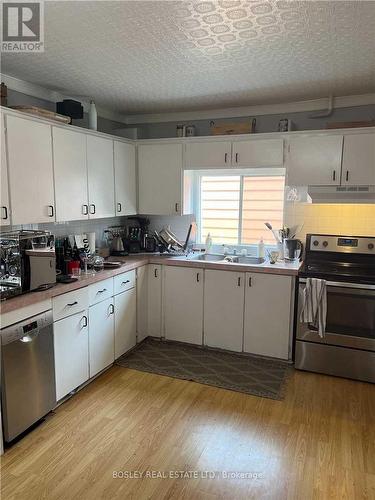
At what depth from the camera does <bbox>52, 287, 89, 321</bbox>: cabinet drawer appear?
8.38 ft

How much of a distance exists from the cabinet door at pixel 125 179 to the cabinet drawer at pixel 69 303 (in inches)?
47.1

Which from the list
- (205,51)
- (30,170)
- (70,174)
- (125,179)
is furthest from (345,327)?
(30,170)

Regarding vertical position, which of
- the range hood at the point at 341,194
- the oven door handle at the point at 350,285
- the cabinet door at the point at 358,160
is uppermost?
the cabinet door at the point at 358,160

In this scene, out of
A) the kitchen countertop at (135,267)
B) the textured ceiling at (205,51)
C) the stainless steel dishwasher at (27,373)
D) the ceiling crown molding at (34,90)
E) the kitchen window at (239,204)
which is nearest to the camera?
the textured ceiling at (205,51)

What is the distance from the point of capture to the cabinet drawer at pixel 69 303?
255cm

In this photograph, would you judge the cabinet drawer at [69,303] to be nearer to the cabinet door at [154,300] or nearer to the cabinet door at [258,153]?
the cabinet door at [154,300]

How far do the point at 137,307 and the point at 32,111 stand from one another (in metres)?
2.00

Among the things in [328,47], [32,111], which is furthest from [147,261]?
[328,47]

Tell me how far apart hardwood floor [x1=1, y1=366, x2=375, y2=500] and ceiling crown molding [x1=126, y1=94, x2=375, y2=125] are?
2576 mm

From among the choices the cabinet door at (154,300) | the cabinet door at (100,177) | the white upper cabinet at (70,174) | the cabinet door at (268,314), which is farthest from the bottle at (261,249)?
the white upper cabinet at (70,174)

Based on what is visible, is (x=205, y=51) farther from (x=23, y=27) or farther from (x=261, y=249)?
(x=261, y=249)

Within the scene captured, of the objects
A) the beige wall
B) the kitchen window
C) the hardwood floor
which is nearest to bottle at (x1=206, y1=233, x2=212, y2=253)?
the kitchen window

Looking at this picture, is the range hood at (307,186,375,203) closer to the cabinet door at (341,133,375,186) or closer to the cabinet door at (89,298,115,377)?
the cabinet door at (341,133,375,186)

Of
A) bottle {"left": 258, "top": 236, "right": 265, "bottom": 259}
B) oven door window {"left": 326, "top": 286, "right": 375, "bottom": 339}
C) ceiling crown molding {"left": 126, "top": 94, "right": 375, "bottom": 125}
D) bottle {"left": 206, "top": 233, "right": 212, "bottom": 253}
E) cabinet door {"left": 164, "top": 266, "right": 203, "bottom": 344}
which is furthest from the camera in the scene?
bottle {"left": 206, "top": 233, "right": 212, "bottom": 253}
